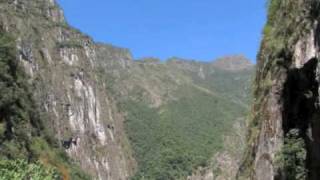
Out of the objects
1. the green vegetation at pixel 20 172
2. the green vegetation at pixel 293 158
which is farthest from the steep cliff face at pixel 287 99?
the green vegetation at pixel 20 172

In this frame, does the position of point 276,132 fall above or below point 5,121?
below

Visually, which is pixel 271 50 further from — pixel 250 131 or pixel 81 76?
pixel 81 76

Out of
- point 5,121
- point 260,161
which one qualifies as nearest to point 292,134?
point 260,161

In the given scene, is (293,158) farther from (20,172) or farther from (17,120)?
(17,120)

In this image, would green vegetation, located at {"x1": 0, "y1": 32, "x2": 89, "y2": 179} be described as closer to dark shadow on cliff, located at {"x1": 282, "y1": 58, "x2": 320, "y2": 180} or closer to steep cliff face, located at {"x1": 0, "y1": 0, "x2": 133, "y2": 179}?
dark shadow on cliff, located at {"x1": 282, "y1": 58, "x2": 320, "y2": 180}

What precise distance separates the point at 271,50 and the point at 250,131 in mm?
4607

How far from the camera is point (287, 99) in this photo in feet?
83.3

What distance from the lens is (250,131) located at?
30.3 m

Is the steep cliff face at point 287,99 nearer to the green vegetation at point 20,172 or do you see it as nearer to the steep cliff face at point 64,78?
the green vegetation at point 20,172

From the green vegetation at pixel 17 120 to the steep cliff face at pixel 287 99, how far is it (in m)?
30.7

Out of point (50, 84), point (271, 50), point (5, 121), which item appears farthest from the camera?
point (50, 84)

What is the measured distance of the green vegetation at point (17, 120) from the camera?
59906 mm

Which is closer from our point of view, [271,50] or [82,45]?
[271,50]

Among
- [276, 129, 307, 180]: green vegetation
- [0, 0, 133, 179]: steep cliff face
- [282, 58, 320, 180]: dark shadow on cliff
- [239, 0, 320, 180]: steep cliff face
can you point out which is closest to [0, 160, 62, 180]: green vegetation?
[239, 0, 320, 180]: steep cliff face
